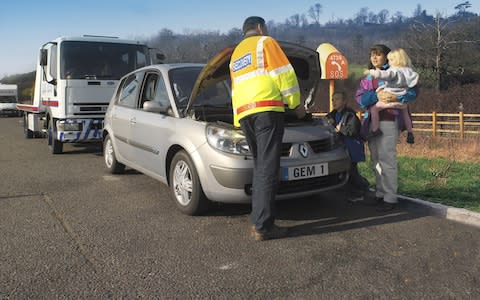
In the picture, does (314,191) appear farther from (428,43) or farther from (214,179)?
(428,43)

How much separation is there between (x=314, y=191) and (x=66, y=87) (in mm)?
6513

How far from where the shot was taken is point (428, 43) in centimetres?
4425

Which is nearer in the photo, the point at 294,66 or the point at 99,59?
the point at 294,66

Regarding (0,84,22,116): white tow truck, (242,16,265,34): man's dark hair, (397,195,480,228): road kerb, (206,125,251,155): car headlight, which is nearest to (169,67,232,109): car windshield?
(206,125,251,155): car headlight

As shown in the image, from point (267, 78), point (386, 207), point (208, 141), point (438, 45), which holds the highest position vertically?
point (438, 45)

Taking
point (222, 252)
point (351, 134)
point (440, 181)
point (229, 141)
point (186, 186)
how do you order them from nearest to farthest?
point (222, 252) → point (229, 141) → point (186, 186) → point (351, 134) → point (440, 181)

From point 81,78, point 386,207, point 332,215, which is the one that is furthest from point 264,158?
point 81,78

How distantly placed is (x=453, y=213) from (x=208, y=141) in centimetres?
263

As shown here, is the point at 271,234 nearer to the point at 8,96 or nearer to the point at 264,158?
the point at 264,158

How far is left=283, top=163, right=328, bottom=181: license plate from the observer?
14.6ft

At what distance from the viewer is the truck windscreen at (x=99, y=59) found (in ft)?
31.1

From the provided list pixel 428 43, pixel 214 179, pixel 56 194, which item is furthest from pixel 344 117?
pixel 428 43

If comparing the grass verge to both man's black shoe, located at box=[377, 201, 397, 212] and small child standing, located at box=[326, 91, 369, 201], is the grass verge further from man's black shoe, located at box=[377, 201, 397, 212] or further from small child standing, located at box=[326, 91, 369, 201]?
small child standing, located at box=[326, 91, 369, 201]

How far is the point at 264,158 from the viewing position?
4012 millimetres
